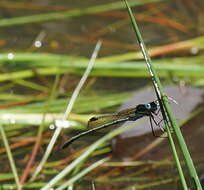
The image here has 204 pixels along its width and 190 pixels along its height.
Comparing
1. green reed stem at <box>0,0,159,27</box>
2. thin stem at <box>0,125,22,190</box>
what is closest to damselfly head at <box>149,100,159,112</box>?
thin stem at <box>0,125,22,190</box>

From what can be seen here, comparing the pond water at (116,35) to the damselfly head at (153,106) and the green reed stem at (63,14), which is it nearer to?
the green reed stem at (63,14)

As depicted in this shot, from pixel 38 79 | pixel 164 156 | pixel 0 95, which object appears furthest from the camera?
pixel 38 79

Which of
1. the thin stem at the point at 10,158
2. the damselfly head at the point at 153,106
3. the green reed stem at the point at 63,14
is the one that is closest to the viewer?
the damselfly head at the point at 153,106

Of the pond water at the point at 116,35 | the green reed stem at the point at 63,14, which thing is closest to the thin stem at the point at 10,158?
the pond water at the point at 116,35

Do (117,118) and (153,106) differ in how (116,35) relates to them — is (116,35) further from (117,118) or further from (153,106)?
(153,106)

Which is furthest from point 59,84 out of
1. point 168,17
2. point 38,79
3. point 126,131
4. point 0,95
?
point 168,17

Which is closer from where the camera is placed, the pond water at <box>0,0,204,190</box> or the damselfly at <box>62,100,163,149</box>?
the damselfly at <box>62,100,163,149</box>

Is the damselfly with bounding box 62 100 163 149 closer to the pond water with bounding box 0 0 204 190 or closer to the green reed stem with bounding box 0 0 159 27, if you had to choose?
the pond water with bounding box 0 0 204 190

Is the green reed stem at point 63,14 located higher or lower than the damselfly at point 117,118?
higher

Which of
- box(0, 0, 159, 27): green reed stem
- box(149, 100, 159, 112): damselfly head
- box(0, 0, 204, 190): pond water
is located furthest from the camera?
box(0, 0, 159, 27): green reed stem

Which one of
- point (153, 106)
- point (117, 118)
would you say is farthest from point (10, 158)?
point (153, 106)

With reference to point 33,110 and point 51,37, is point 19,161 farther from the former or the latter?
point 51,37
